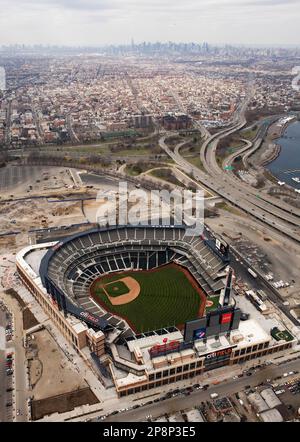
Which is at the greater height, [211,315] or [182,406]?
[211,315]

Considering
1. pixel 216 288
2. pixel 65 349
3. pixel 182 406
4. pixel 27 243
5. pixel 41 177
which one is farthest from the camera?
pixel 41 177

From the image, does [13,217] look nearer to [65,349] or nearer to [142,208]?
[142,208]

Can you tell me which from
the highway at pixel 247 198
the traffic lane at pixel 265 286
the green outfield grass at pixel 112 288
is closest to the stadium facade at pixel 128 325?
the green outfield grass at pixel 112 288

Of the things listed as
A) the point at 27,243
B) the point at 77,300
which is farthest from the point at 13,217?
the point at 77,300

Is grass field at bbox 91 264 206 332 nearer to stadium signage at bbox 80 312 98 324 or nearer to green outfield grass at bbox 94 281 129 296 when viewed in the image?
green outfield grass at bbox 94 281 129 296

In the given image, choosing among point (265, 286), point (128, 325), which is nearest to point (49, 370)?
point (128, 325)

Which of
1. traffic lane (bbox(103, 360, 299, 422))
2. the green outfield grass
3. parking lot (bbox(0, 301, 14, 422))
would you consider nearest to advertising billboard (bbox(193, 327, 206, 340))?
traffic lane (bbox(103, 360, 299, 422))

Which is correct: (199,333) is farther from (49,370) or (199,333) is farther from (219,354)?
(49,370)

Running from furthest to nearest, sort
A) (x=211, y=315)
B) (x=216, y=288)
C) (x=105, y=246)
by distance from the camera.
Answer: (x=105, y=246)
(x=216, y=288)
(x=211, y=315)
